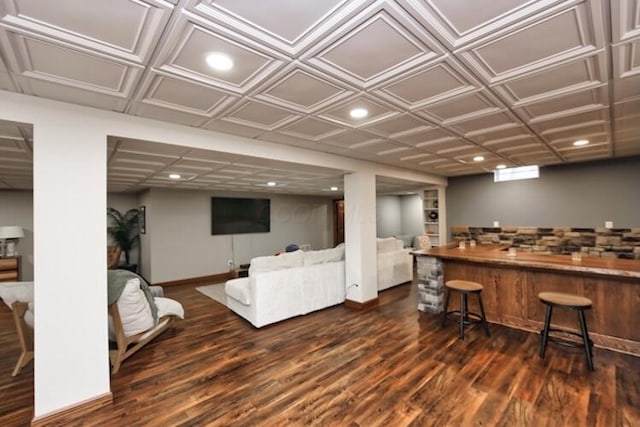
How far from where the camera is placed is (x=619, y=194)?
190 inches

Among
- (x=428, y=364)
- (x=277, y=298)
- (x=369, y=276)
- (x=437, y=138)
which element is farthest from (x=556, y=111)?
(x=277, y=298)

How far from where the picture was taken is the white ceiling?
1273mm

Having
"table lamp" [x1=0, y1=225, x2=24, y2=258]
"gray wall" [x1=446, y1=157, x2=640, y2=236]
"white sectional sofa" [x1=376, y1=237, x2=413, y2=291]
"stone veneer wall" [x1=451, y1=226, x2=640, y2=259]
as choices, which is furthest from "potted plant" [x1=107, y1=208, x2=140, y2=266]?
"stone veneer wall" [x1=451, y1=226, x2=640, y2=259]

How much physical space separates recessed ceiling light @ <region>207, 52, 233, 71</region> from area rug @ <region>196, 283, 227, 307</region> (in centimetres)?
421

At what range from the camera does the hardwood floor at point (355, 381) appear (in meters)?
2.15

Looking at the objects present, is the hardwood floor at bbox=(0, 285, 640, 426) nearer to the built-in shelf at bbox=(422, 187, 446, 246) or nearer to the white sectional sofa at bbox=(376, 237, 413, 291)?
the white sectional sofa at bbox=(376, 237, 413, 291)

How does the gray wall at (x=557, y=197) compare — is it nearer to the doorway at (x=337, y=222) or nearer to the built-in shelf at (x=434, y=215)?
the built-in shelf at (x=434, y=215)

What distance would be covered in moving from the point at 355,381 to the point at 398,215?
797 cm

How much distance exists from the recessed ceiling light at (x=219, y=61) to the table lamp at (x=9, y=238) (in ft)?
20.2

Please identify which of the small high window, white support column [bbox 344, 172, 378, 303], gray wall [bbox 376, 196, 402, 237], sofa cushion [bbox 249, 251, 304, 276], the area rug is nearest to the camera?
sofa cushion [bbox 249, 251, 304, 276]

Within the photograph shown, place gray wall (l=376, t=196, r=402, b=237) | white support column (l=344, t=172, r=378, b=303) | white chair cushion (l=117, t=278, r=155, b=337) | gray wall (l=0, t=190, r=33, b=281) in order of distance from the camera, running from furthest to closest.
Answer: gray wall (l=376, t=196, r=402, b=237)
gray wall (l=0, t=190, r=33, b=281)
white support column (l=344, t=172, r=378, b=303)
white chair cushion (l=117, t=278, r=155, b=337)

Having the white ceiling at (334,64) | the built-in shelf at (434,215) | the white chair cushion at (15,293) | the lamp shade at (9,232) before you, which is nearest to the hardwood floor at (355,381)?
the white chair cushion at (15,293)

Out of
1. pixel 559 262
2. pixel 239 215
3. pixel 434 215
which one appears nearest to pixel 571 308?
pixel 559 262

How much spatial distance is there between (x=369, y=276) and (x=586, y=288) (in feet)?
8.66
